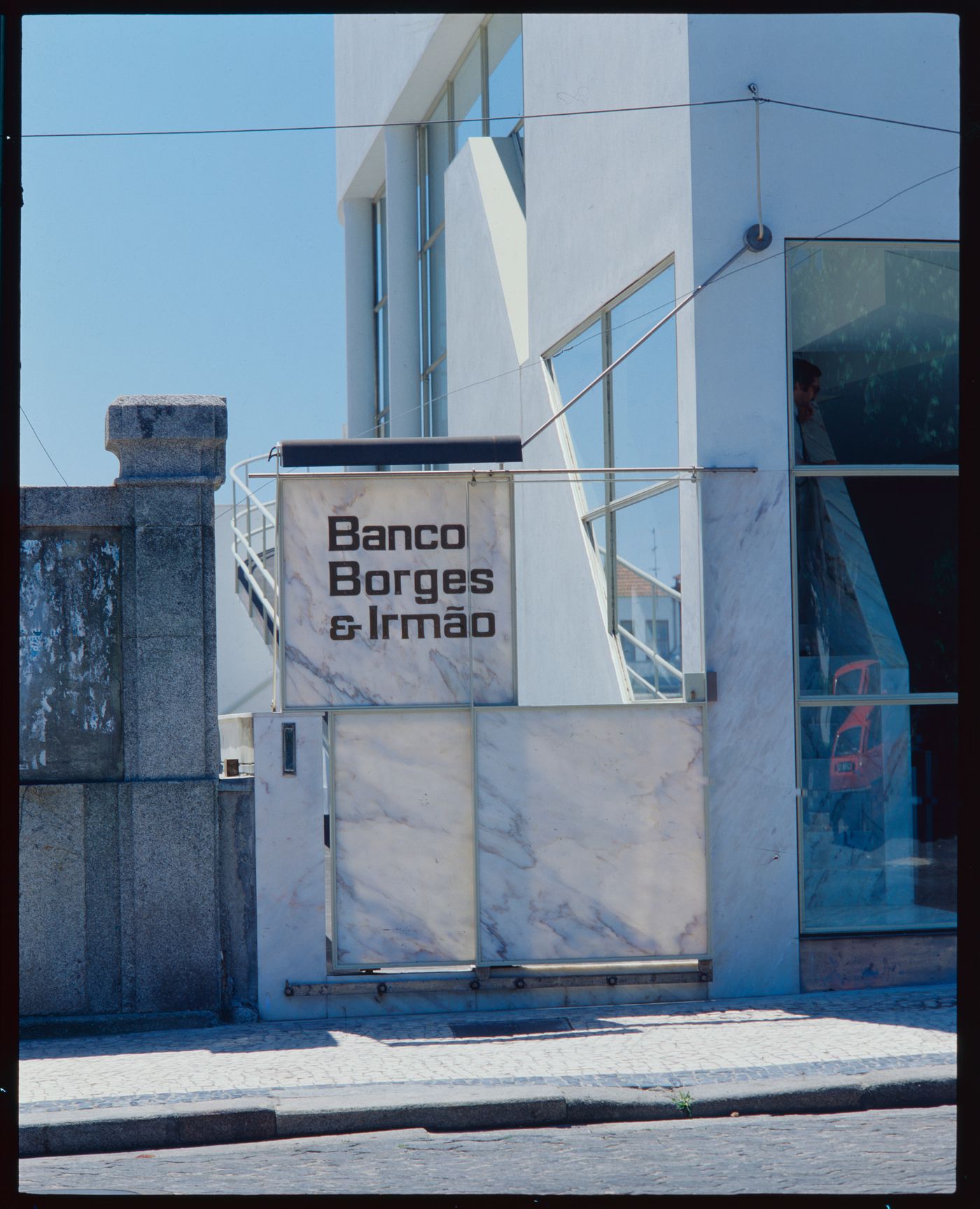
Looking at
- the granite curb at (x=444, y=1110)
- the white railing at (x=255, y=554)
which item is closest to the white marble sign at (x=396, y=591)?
the granite curb at (x=444, y=1110)

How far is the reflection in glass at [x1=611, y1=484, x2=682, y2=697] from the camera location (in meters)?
10.2

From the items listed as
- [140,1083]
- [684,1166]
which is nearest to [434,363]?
[140,1083]

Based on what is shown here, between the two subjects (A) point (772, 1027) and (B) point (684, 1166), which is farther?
(A) point (772, 1027)

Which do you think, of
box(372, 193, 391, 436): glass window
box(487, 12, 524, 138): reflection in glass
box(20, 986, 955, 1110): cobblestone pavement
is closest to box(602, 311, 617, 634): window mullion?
box(20, 986, 955, 1110): cobblestone pavement

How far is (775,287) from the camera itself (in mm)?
9539

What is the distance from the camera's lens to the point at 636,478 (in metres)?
10.4

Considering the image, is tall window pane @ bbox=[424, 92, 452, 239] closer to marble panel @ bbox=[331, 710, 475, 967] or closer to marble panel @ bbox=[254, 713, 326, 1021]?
marble panel @ bbox=[331, 710, 475, 967]

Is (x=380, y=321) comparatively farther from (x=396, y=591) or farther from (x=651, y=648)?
(x=396, y=591)

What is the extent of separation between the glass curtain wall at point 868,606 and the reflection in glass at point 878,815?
11 millimetres

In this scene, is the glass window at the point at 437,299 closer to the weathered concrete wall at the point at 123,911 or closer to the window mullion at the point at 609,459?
the window mullion at the point at 609,459

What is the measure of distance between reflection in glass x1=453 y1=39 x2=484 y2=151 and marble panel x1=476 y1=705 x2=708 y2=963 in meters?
10.6

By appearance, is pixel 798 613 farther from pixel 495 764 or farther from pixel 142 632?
Result: pixel 142 632

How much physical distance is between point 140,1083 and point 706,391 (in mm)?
5641

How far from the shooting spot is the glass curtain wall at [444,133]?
1619 cm
